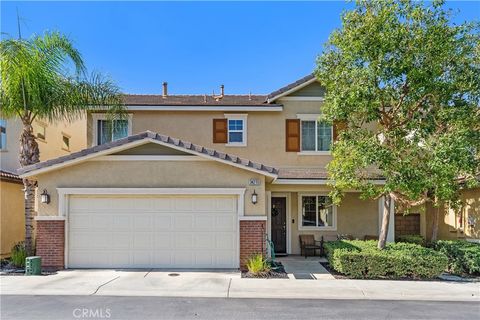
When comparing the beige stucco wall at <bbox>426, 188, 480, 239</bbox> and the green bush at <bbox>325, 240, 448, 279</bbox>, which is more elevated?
the beige stucco wall at <bbox>426, 188, 480, 239</bbox>

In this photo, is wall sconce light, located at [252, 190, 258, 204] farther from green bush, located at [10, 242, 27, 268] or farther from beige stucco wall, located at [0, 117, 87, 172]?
beige stucco wall, located at [0, 117, 87, 172]

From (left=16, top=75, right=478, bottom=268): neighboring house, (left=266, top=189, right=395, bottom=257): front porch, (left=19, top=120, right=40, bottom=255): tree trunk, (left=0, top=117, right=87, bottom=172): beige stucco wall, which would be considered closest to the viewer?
(left=16, top=75, right=478, bottom=268): neighboring house

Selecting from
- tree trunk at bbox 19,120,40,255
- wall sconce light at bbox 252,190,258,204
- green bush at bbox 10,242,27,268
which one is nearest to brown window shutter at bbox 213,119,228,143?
wall sconce light at bbox 252,190,258,204

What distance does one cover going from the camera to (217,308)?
8.49 metres

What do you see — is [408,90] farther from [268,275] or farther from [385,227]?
[268,275]

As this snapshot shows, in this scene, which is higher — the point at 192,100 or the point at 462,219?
the point at 192,100

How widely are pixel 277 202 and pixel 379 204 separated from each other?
4.11 metres

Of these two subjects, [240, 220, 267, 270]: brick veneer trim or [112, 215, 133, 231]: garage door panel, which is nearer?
[240, 220, 267, 270]: brick veneer trim

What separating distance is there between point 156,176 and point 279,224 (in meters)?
6.34

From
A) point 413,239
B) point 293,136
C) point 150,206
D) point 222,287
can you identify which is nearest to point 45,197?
point 150,206

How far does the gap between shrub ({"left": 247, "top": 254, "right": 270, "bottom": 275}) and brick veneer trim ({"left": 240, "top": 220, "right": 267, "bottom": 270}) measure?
322 mm

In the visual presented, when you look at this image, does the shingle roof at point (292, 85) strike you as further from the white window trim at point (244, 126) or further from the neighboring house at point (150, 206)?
the neighboring house at point (150, 206)

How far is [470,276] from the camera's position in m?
12.2

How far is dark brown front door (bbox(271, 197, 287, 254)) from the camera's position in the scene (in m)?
16.7
